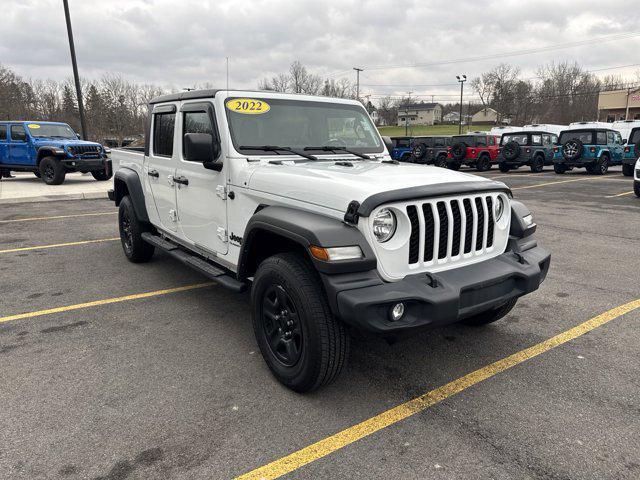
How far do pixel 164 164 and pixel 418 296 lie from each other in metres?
3.33

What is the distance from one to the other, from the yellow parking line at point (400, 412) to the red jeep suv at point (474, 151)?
1858 cm

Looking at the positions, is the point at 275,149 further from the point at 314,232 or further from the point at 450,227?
the point at 450,227

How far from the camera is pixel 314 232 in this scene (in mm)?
2621

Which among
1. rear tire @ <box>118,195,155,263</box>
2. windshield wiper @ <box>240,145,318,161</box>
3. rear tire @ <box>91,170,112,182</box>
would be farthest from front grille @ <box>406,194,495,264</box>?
rear tire @ <box>91,170,112,182</box>

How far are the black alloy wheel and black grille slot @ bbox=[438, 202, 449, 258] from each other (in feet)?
3.16

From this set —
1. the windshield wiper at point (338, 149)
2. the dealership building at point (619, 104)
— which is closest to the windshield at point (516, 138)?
the windshield wiper at point (338, 149)

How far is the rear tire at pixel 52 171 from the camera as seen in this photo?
13859mm

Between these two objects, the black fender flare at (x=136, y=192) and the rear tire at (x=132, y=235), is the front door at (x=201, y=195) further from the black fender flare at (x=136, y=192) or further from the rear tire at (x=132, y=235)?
the rear tire at (x=132, y=235)

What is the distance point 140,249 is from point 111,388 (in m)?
3.00

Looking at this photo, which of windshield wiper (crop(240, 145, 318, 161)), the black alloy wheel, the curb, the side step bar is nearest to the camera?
the black alloy wheel

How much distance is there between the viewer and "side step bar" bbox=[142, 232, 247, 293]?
359 cm

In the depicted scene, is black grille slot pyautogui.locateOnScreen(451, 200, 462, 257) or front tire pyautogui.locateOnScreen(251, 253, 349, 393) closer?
front tire pyautogui.locateOnScreen(251, 253, 349, 393)

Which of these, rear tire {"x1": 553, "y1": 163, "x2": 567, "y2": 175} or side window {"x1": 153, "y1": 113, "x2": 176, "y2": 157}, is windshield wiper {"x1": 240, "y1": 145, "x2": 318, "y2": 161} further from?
rear tire {"x1": 553, "y1": 163, "x2": 567, "y2": 175}

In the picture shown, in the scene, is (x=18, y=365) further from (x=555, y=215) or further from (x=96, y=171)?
(x=96, y=171)
